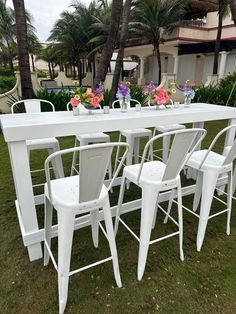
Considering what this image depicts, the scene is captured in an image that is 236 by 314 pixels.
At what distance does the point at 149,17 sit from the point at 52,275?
12926mm

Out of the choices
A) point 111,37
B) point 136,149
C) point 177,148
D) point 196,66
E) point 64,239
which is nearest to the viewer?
point 64,239

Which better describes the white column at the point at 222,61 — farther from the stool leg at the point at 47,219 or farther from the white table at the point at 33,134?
the stool leg at the point at 47,219

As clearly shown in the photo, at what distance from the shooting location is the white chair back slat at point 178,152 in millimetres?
1485

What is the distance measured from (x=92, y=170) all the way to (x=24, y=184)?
2.03ft

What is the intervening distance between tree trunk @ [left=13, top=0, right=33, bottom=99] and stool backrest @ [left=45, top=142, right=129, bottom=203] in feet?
14.7

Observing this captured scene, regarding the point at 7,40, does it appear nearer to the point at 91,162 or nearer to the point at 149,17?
the point at 149,17

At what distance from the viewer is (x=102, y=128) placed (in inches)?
71.7

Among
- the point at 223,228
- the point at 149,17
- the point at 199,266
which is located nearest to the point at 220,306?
the point at 199,266

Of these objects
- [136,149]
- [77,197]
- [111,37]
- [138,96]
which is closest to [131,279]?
[77,197]

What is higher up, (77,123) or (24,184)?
(77,123)

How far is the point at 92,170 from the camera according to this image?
1265 millimetres

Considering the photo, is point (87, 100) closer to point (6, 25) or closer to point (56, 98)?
point (56, 98)

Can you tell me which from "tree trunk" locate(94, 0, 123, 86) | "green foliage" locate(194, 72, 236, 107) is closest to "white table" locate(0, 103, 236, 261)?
"tree trunk" locate(94, 0, 123, 86)

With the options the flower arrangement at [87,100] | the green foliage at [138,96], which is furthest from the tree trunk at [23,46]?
the flower arrangement at [87,100]
